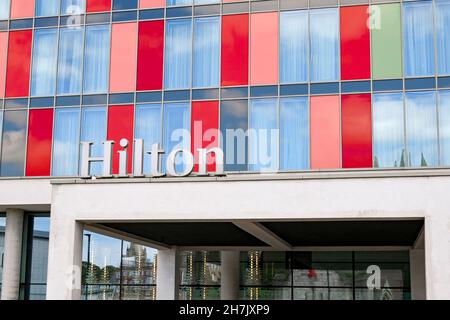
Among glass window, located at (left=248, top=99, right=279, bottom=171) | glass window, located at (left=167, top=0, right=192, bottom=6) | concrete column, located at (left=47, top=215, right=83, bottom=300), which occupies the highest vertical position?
glass window, located at (left=167, top=0, right=192, bottom=6)

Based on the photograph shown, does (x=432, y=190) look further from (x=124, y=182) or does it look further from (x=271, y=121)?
(x=271, y=121)

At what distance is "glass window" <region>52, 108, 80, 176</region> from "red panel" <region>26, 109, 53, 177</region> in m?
→ 0.26

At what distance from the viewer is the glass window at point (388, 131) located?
28.6 m

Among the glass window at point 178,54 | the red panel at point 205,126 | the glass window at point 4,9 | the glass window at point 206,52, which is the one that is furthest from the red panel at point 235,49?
the glass window at point 4,9

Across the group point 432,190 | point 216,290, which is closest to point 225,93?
point 216,290

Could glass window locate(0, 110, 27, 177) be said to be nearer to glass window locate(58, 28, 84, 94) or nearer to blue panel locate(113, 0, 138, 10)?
glass window locate(58, 28, 84, 94)

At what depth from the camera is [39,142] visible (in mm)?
31688

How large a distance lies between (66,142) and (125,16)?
6050mm

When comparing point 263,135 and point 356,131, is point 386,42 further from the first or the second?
point 263,135

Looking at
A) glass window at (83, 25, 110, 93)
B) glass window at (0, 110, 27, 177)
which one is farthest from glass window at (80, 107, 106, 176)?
glass window at (0, 110, 27, 177)

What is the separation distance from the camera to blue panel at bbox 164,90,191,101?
30875 mm

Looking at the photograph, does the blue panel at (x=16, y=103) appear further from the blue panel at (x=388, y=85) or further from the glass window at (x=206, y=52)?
the blue panel at (x=388, y=85)

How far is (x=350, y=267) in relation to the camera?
33.8m

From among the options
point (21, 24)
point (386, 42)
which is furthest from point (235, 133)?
point (21, 24)
